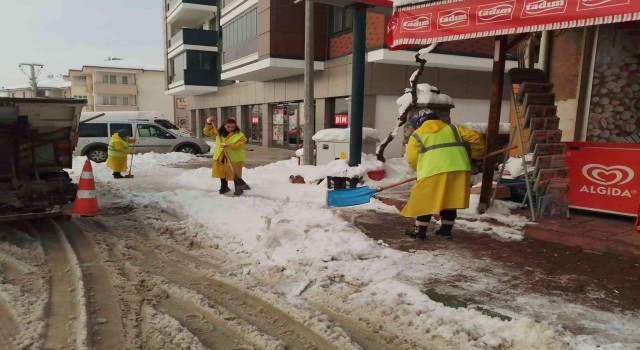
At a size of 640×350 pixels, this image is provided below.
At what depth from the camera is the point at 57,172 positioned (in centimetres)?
598

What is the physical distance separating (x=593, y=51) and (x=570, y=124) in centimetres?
116

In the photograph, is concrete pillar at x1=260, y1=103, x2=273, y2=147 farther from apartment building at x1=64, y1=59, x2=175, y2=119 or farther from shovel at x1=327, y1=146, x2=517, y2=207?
apartment building at x1=64, y1=59, x2=175, y2=119

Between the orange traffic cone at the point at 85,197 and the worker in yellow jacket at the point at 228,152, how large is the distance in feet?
7.81

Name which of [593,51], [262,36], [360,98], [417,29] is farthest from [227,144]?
[262,36]

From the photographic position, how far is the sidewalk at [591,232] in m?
4.76

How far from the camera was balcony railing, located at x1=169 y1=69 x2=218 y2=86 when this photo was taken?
29500 mm

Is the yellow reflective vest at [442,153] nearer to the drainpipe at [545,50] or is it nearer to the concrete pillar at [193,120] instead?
the drainpipe at [545,50]

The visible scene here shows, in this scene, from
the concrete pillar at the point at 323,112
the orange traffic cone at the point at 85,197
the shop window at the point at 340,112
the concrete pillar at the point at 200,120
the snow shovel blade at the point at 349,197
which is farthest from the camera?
the concrete pillar at the point at 200,120

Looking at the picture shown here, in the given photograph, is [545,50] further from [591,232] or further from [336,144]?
[336,144]

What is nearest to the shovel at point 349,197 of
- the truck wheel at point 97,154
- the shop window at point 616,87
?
Result: the shop window at point 616,87

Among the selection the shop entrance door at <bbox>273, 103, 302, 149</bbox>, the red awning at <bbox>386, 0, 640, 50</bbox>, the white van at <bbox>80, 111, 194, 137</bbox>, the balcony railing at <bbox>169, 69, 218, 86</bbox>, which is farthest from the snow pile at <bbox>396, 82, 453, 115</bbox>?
the balcony railing at <bbox>169, 69, 218, 86</bbox>

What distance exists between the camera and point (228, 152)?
27.9 ft

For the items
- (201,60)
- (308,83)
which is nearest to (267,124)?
(201,60)

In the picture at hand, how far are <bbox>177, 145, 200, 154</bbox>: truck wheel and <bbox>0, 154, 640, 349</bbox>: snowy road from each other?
1156 centimetres
